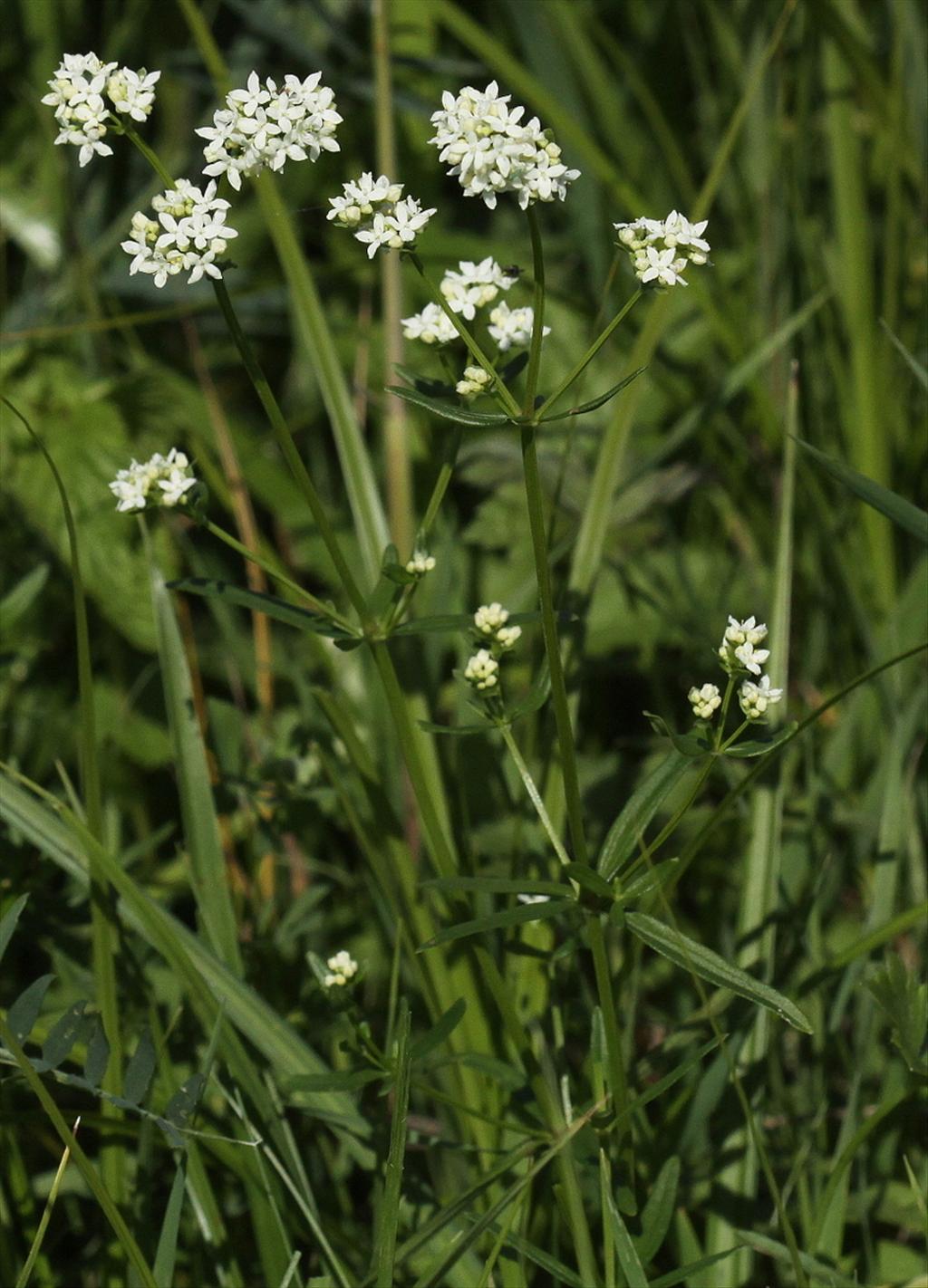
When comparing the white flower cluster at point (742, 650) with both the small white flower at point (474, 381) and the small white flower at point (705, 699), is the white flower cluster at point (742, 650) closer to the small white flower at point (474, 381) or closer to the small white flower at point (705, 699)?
the small white flower at point (705, 699)

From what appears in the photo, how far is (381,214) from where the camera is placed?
1.51 metres

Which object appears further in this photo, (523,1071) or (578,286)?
(578,286)

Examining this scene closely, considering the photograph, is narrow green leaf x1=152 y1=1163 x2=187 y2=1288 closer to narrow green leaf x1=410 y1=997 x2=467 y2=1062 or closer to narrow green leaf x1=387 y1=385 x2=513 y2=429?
narrow green leaf x1=410 y1=997 x2=467 y2=1062

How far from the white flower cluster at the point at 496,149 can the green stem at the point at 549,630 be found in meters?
0.26

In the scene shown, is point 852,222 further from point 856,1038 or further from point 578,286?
point 856,1038

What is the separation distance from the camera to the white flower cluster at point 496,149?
1384 mm

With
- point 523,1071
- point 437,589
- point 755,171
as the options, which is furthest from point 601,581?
point 523,1071

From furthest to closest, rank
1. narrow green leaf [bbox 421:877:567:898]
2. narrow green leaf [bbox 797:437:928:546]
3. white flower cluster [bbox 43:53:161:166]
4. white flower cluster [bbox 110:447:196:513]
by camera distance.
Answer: narrow green leaf [bbox 797:437:928:546] → white flower cluster [bbox 110:447:196:513] → narrow green leaf [bbox 421:877:567:898] → white flower cluster [bbox 43:53:161:166]

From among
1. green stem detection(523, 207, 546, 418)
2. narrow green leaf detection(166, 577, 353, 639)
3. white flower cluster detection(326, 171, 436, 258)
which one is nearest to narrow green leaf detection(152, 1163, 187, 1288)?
narrow green leaf detection(166, 577, 353, 639)

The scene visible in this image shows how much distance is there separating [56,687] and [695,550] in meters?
1.60

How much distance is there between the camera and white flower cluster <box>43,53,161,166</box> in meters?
1.50

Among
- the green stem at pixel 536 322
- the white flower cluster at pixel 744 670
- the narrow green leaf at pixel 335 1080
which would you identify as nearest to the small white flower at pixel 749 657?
the white flower cluster at pixel 744 670

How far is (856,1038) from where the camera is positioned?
216cm

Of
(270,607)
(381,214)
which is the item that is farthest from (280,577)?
(381,214)
